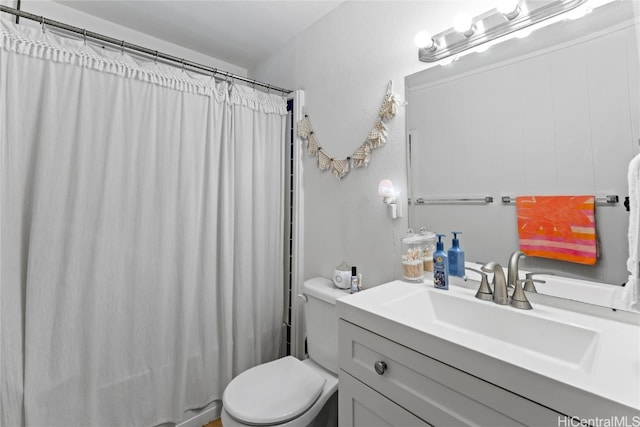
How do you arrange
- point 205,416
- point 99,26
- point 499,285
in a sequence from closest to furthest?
point 499,285 < point 205,416 < point 99,26

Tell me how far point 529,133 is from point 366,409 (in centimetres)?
109

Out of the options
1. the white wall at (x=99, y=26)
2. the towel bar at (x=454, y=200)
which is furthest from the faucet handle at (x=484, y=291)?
the white wall at (x=99, y=26)

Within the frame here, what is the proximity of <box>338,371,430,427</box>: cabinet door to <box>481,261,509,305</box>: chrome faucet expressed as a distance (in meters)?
0.47

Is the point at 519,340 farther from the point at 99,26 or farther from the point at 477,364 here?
the point at 99,26

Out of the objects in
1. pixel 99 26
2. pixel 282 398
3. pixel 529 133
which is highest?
pixel 99 26

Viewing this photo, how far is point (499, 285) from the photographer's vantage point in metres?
0.94

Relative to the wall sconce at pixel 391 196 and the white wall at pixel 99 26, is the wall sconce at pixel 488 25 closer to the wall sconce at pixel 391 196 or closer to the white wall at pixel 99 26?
the wall sconce at pixel 391 196

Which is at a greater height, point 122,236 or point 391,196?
point 391,196

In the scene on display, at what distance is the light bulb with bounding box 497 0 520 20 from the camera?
3.27 feet

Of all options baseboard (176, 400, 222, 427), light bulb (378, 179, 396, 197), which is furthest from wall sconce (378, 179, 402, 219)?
baseboard (176, 400, 222, 427)

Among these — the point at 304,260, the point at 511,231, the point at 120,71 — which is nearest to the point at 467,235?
the point at 511,231

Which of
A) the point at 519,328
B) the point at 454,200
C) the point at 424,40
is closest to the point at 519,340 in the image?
the point at 519,328

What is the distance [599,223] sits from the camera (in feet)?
2.81

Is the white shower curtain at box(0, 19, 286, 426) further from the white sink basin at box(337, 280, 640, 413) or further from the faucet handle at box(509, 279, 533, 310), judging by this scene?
the faucet handle at box(509, 279, 533, 310)
